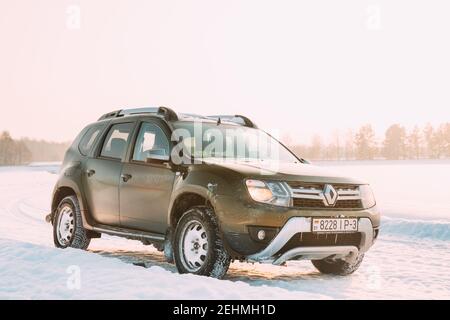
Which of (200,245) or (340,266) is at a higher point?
(200,245)

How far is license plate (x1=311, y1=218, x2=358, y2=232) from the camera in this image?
698 cm

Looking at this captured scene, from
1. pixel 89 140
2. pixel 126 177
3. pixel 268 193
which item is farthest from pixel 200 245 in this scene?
pixel 89 140

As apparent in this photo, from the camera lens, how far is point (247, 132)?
8.78 metres

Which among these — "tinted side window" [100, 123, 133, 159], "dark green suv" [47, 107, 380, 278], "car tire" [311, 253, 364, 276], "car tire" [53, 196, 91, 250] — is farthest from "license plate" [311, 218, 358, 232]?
"car tire" [53, 196, 91, 250]

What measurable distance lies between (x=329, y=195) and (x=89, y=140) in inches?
164

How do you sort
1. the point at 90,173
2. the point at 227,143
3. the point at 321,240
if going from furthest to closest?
the point at 90,173 → the point at 227,143 → the point at 321,240

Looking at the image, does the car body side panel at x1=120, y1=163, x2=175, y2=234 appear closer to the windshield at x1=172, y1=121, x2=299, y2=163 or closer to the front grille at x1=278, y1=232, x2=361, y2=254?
the windshield at x1=172, y1=121, x2=299, y2=163

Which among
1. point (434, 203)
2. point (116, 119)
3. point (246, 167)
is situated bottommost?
point (434, 203)

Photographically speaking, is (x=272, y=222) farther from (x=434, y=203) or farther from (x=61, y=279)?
(x=434, y=203)

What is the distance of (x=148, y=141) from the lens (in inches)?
334

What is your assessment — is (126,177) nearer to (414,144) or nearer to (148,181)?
(148,181)

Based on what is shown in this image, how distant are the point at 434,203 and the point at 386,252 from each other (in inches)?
541
